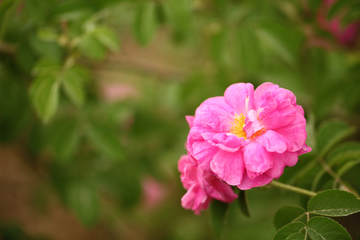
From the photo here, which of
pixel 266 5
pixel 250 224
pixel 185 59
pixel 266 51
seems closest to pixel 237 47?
pixel 266 5

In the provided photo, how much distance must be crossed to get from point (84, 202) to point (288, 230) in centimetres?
98

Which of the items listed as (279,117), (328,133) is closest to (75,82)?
(279,117)

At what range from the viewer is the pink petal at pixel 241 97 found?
588mm

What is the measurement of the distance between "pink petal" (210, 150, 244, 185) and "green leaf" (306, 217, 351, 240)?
0.18 m

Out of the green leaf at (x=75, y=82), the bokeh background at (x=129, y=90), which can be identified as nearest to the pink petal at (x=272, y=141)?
the bokeh background at (x=129, y=90)

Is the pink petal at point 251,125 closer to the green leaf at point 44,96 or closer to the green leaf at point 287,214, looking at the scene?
the green leaf at point 287,214

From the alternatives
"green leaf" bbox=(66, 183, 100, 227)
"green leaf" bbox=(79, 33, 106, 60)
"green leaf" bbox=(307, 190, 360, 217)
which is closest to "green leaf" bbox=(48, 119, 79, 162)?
"green leaf" bbox=(66, 183, 100, 227)

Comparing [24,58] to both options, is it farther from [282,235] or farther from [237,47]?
[282,235]

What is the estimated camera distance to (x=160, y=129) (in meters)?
1.45

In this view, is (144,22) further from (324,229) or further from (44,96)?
(324,229)

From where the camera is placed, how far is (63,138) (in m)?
1.18

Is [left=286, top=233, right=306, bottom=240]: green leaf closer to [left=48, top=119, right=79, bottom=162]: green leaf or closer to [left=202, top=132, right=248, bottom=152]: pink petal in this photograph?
[left=202, top=132, right=248, bottom=152]: pink petal

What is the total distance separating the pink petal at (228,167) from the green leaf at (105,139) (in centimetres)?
66

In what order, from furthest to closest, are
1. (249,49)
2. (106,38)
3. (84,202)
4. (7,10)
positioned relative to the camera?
(84,202)
(249,49)
(106,38)
(7,10)
